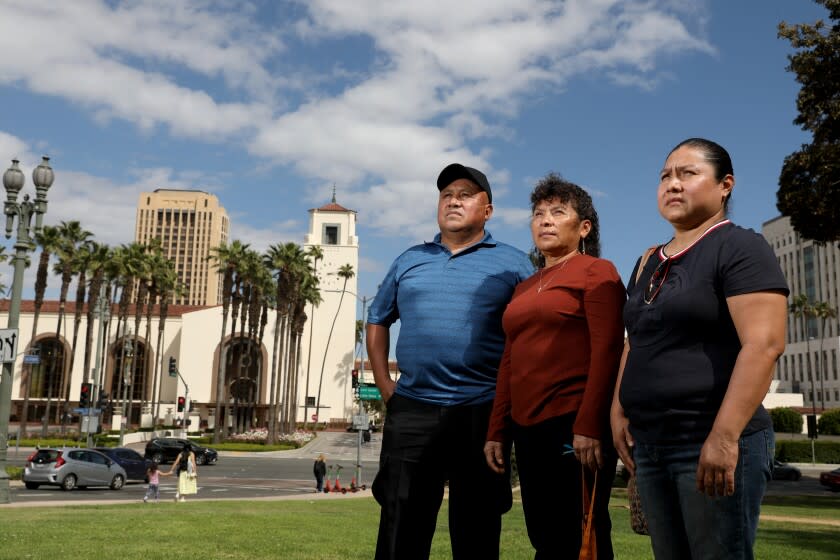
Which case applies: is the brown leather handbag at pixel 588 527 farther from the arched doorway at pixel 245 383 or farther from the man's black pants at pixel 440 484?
the arched doorway at pixel 245 383

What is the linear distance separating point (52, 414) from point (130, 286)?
108ft

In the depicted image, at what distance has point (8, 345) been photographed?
47.9 ft

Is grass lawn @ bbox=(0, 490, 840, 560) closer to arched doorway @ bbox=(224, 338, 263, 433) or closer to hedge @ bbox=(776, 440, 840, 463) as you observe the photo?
hedge @ bbox=(776, 440, 840, 463)

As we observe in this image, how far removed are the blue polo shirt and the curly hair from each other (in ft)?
1.25

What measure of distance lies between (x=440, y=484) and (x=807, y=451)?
61.4 meters

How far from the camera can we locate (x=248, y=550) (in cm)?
806

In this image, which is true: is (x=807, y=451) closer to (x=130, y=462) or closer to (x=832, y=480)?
(x=832, y=480)

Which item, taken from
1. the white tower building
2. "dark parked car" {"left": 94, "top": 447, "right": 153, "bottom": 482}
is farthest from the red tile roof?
"dark parked car" {"left": 94, "top": 447, "right": 153, "bottom": 482}

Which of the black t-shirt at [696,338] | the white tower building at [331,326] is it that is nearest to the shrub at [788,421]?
the white tower building at [331,326]

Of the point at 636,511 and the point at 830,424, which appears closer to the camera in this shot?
the point at 636,511

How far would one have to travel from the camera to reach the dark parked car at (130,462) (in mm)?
28375

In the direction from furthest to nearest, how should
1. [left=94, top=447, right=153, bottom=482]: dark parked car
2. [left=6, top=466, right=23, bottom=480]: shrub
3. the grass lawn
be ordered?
[left=94, top=447, right=153, bottom=482]: dark parked car → [left=6, top=466, right=23, bottom=480]: shrub → the grass lawn

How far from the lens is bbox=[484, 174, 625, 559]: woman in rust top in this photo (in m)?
3.18

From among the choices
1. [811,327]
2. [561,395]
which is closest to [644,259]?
[561,395]
